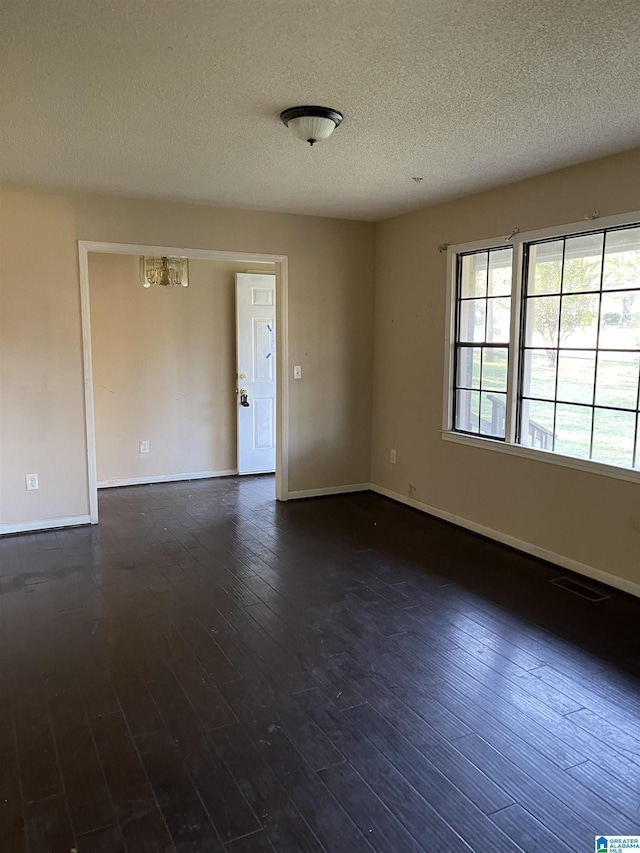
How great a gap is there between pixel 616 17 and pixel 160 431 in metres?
5.10

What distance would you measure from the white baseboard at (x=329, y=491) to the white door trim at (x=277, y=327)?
0.35 ft

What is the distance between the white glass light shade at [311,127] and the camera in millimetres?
2760

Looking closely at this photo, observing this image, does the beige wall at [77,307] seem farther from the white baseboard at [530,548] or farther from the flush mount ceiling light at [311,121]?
the flush mount ceiling light at [311,121]

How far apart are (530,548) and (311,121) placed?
297 cm

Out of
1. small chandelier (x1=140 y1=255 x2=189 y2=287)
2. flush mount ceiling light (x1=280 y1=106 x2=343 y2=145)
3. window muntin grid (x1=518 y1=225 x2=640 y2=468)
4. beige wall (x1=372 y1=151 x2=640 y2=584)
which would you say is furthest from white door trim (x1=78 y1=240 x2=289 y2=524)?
flush mount ceiling light (x1=280 y1=106 x2=343 y2=145)

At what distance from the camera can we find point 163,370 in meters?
6.06

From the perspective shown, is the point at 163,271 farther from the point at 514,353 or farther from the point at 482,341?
the point at 514,353

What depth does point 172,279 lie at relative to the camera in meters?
5.91

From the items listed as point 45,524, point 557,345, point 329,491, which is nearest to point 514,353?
point 557,345

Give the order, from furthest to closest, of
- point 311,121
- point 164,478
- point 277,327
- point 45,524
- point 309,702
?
point 164,478, point 277,327, point 45,524, point 311,121, point 309,702

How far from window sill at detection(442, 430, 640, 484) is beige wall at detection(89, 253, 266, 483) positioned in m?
2.64

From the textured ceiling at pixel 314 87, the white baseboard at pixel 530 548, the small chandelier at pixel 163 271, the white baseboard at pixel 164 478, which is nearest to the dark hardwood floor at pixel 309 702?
the white baseboard at pixel 530 548

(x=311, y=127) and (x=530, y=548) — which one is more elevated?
(x=311, y=127)

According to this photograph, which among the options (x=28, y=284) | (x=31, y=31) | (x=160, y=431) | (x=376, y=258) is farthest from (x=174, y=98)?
(x=160, y=431)
